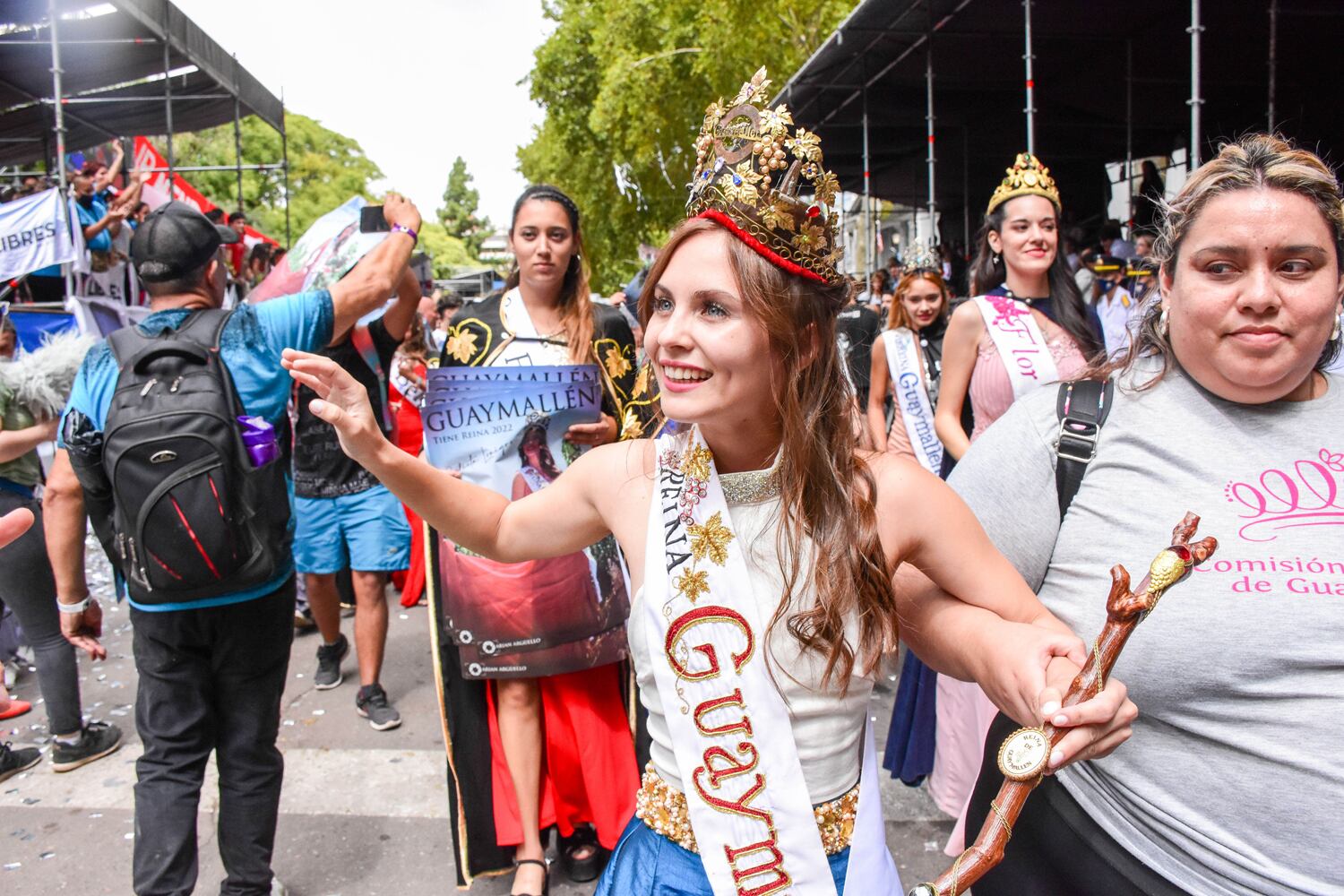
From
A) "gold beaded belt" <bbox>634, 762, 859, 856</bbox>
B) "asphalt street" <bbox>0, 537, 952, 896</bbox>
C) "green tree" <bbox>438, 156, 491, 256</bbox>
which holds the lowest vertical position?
"asphalt street" <bbox>0, 537, 952, 896</bbox>

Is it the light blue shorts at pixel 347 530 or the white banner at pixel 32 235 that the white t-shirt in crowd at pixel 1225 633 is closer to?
the light blue shorts at pixel 347 530

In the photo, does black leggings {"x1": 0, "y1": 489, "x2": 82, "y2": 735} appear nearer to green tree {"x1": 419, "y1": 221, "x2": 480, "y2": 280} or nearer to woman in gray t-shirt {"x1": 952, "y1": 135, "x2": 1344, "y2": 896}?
woman in gray t-shirt {"x1": 952, "y1": 135, "x2": 1344, "y2": 896}

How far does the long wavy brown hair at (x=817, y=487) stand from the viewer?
1455 millimetres

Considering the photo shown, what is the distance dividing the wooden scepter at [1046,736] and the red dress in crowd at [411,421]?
5280 millimetres

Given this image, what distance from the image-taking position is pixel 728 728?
1490 millimetres

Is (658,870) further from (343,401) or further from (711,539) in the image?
(343,401)

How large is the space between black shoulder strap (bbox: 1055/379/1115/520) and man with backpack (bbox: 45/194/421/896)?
6.35 ft

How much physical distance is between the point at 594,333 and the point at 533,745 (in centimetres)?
130

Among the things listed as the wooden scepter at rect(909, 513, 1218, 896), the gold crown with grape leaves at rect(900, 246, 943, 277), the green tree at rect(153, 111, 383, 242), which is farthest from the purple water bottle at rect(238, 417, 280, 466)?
the green tree at rect(153, 111, 383, 242)

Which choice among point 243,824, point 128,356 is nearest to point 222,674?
point 243,824

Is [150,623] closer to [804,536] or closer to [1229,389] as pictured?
[804,536]

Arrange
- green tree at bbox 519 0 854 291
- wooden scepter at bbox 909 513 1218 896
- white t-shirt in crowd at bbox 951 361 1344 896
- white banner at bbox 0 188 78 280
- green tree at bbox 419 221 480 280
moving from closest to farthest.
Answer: wooden scepter at bbox 909 513 1218 896 → white t-shirt in crowd at bbox 951 361 1344 896 → white banner at bbox 0 188 78 280 → green tree at bbox 519 0 854 291 → green tree at bbox 419 221 480 280

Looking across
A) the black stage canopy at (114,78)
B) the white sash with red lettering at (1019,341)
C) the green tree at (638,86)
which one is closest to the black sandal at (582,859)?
the white sash with red lettering at (1019,341)

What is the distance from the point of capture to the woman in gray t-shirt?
136cm
